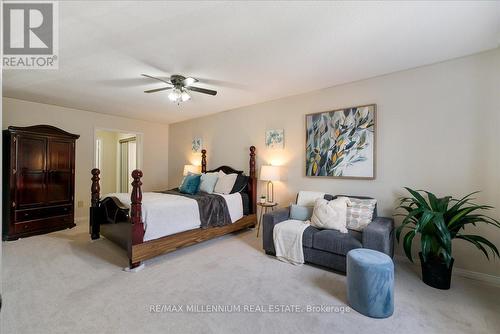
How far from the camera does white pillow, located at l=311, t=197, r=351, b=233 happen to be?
3070 millimetres

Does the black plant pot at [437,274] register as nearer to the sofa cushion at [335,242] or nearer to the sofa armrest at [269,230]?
the sofa cushion at [335,242]

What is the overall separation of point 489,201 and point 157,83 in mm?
4209

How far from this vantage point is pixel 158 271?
2.94 metres

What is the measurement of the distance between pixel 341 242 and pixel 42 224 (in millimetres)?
4599

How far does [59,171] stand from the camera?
4410 mm

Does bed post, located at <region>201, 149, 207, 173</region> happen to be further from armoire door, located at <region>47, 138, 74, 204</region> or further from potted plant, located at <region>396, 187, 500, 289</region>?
potted plant, located at <region>396, 187, 500, 289</region>

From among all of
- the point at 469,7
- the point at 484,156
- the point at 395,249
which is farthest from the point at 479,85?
the point at 395,249

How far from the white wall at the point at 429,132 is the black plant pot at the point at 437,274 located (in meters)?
0.52

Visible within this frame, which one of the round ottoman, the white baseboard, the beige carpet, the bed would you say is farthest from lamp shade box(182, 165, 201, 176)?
the white baseboard

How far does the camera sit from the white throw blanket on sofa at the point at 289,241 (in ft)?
10.2

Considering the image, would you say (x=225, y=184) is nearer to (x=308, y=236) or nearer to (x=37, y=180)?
(x=308, y=236)

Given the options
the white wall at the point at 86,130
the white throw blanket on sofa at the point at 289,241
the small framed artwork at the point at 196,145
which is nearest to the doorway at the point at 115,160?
the white wall at the point at 86,130

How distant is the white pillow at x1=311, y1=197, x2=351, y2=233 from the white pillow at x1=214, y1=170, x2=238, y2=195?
5.56 ft

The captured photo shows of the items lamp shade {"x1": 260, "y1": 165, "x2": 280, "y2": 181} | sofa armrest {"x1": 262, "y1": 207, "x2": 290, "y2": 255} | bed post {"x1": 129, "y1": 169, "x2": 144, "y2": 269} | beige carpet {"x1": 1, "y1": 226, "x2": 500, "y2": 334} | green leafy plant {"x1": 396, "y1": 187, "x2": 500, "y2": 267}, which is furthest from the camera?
lamp shade {"x1": 260, "y1": 165, "x2": 280, "y2": 181}
